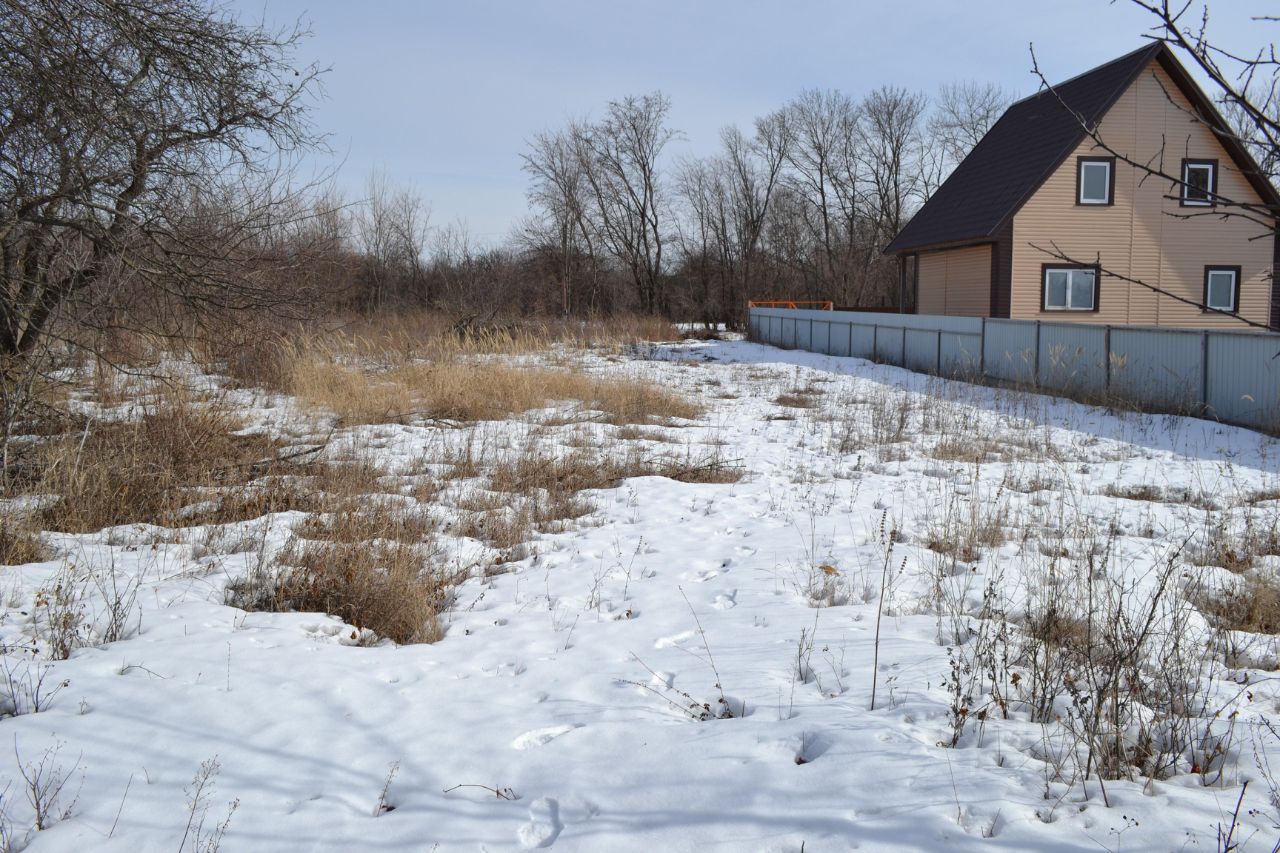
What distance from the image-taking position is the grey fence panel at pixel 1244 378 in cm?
1171

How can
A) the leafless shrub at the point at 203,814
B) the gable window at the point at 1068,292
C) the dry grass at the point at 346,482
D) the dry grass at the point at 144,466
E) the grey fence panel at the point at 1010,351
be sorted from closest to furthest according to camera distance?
the leafless shrub at the point at 203,814, the dry grass at the point at 346,482, the dry grass at the point at 144,466, the grey fence panel at the point at 1010,351, the gable window at the point at 1068,292

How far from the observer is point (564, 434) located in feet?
36.1

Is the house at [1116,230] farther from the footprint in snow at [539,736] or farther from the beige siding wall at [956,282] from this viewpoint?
the footprint in snow at [539,736]

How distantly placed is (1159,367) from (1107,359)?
3.57 feet

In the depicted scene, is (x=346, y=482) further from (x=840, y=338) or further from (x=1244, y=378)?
(x=840, y=338)

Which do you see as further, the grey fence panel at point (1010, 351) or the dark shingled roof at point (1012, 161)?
the dark shingled roof at point (1012, 161)

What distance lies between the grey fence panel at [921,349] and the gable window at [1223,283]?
28.2 feet

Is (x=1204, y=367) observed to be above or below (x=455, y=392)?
above

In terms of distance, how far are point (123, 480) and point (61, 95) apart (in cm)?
288

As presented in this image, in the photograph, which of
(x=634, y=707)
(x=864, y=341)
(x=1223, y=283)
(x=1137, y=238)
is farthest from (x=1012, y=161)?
(x=634, y=707)

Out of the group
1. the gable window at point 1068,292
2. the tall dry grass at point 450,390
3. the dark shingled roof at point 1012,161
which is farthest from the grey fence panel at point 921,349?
the tall dry grass at point 450,390

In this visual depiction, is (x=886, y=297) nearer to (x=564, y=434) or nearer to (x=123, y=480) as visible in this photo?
(x=564, y=434)

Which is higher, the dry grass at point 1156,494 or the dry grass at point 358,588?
the dry grass at point 1156,494

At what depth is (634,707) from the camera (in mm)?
3842
